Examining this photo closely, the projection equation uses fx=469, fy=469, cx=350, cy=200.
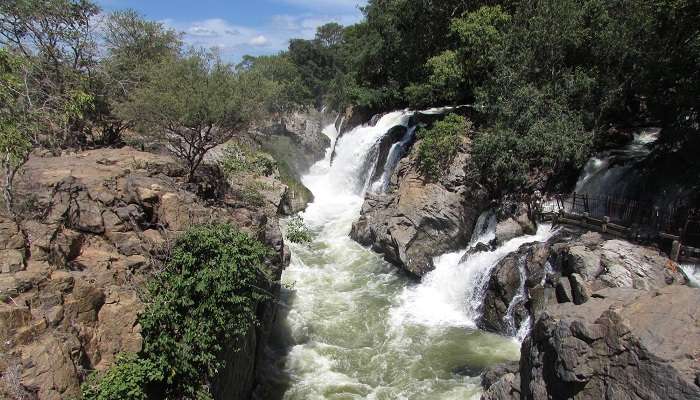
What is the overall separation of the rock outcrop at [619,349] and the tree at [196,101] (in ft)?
35.6

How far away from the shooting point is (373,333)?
1648 centimetres

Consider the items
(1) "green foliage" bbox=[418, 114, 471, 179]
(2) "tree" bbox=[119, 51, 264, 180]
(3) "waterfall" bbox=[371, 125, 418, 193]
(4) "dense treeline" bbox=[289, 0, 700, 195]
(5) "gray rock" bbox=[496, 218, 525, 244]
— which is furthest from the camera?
(3) "waterfall" bbox=[371, 125, 418, 193]

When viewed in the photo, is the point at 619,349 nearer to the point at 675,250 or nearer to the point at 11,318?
the point at 675,250

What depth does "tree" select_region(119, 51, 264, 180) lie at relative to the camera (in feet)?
47.5

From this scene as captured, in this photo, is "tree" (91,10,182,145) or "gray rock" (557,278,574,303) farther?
"tree" (91,10,182,145)

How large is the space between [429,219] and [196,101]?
10.9m

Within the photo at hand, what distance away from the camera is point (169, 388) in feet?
30.5

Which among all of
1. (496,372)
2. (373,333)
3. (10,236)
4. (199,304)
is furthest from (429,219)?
(10,236)

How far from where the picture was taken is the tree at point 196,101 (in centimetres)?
1448

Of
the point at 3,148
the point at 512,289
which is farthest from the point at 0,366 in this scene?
the point at 512,289

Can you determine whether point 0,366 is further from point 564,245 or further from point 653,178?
point 653,178

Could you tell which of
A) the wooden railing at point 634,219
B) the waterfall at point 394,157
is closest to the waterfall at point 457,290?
the wooden railing at point 634,219

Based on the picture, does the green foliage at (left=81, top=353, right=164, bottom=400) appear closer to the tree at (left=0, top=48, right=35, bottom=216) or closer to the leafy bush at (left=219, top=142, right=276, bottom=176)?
the tree at (left=0, top=48, right=35, bottom=216)

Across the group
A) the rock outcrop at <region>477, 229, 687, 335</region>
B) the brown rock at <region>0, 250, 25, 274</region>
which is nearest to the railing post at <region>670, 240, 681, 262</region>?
the rock outcrop at <region>477, 229, 687, 335</region>
